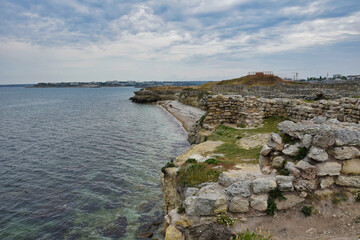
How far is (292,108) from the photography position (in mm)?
21031

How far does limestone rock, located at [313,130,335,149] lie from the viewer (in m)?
7.54

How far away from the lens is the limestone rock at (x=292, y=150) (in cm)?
834

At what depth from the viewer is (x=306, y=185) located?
7461mm

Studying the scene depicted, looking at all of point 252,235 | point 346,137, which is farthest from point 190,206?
point 346,137

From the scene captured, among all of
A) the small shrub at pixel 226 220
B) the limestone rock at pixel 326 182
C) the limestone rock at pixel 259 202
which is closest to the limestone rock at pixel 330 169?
the limestone rock at pixel 326 182

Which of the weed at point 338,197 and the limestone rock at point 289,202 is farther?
the limestone rock at point 289,202

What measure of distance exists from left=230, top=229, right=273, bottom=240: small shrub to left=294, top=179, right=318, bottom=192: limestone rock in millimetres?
1799

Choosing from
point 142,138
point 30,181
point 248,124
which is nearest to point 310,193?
point 248,124

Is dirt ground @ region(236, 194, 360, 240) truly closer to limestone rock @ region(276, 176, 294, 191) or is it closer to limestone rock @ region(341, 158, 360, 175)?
limestone rock @ region(276, 176, 294, 191)

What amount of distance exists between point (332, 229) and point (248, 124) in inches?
608

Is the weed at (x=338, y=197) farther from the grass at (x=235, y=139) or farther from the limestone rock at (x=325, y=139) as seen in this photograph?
the grass at (x=235, y=139)

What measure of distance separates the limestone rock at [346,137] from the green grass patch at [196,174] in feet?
15.9

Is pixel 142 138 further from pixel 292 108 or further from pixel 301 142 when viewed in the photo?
pixel 301 142

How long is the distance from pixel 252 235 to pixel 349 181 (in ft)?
11.5
